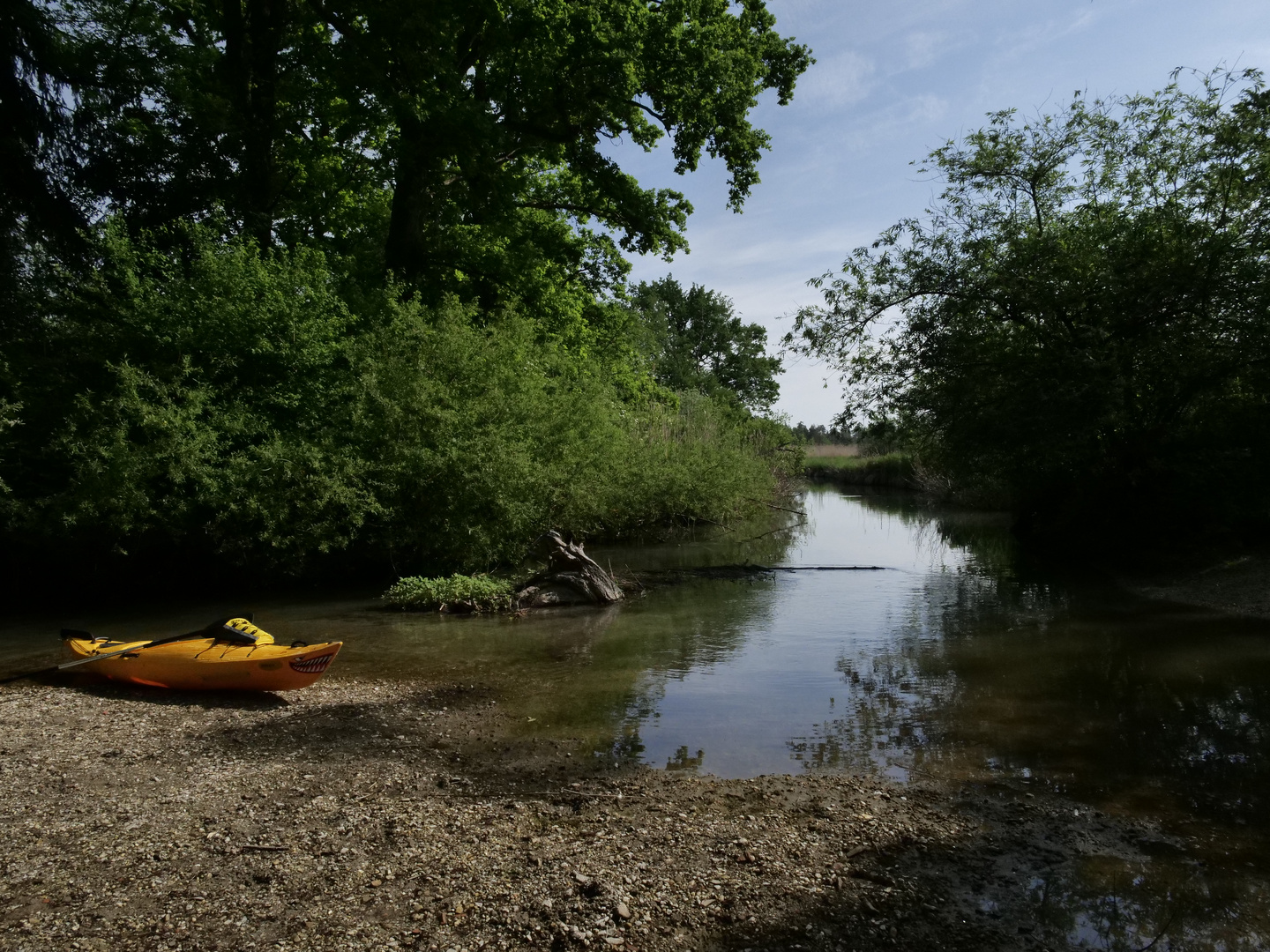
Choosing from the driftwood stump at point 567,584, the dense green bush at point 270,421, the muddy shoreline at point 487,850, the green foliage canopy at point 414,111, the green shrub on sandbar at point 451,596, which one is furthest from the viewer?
the green foliage canopy at point 414,111

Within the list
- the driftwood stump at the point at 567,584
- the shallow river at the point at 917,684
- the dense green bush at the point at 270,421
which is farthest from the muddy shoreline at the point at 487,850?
the driftwood stump at the point at 567,584

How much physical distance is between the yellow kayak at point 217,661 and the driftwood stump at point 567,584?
6268mm

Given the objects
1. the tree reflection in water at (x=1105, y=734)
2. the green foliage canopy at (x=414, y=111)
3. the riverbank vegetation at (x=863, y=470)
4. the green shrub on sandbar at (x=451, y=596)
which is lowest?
the tree reflection in water at (x=1105, y=734)

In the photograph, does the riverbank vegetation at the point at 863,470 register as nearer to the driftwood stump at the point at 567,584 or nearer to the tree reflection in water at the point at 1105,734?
the driftwood stump at the point at 567,584

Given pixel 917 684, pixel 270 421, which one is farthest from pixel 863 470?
pixel 917 684

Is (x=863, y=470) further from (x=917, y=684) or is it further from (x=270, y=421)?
(x=917, y=684)

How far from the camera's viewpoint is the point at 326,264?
1681 cm

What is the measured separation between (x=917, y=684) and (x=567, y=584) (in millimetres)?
7474

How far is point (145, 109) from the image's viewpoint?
17.4 metres

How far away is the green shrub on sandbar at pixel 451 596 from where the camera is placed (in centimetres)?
1430

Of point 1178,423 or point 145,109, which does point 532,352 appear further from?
point 1178,423

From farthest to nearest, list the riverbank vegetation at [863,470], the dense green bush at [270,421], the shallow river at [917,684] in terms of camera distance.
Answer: the riverbank vegetation at [863,470] < the dense green bush at [270,421] < the shallow river at [917,684]

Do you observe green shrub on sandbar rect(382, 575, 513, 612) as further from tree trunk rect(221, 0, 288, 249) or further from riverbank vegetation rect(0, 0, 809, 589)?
tree trunk rect(221, 0, 288, 249)

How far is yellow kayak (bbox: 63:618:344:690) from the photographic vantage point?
8.48m
